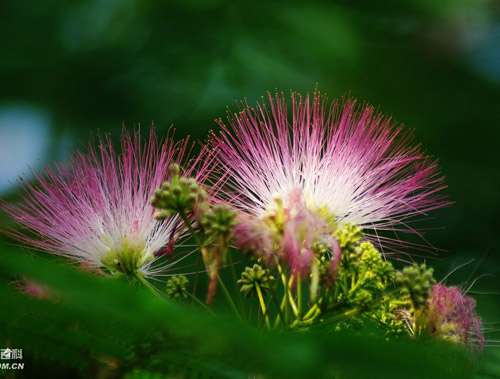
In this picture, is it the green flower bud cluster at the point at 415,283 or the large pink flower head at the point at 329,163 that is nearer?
the green flower bud cluster at the point at 415,283

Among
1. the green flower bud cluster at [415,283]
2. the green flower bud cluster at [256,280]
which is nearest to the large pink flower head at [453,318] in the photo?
the green flower bud cluster at [415,283]

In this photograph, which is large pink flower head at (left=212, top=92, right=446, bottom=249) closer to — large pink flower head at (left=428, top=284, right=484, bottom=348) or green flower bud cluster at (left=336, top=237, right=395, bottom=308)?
green flower bud cluster at (left=336, top=237, right=395, bottom=308)

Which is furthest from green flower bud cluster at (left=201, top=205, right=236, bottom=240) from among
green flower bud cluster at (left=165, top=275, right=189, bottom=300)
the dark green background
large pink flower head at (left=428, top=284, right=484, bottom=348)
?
the dark green background

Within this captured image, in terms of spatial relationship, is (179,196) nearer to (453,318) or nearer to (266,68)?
(453,318)

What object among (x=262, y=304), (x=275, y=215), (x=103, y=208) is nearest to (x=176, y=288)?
(x=262, y=304)

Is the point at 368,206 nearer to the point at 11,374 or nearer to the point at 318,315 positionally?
the point at 318,315

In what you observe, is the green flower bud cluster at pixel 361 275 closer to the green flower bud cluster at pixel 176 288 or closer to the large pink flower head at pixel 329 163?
the large pink flower head at pixel 329 163

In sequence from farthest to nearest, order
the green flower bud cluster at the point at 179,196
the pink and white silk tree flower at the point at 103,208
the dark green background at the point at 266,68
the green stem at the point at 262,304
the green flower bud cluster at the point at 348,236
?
1. the dark green background at the point at 266,68
2. the pink and white silk tree flower at the point at 103,208
3. the green flower bud cluster at the point at 348,236
4. the green flower bud cluster at the point at 179,196
5. the green stem at the point at 262,304
